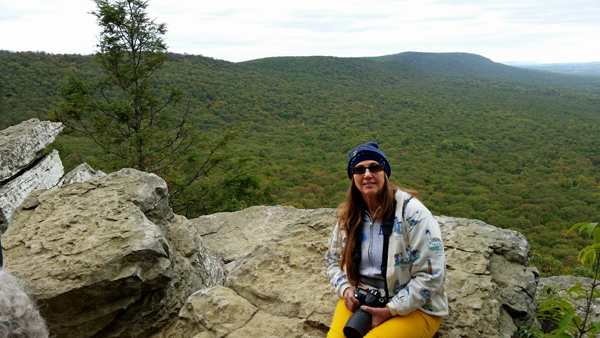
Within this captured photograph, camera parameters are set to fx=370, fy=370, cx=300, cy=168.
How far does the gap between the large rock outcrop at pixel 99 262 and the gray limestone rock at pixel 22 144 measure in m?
1.07

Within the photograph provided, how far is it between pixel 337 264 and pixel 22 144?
4861mm

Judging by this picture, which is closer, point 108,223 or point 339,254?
point 339,254

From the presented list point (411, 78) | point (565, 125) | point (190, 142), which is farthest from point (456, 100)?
point (190, 142)

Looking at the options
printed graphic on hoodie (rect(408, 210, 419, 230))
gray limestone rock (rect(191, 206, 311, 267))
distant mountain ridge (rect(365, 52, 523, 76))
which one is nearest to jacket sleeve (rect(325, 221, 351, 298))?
printed graphic on hoodie (rect(408, 210, 419, 230))

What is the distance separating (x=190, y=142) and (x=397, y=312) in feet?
36.8

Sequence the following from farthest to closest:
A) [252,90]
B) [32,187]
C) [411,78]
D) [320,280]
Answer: [411,78] → [252,90] → [32,187] → [320,280]

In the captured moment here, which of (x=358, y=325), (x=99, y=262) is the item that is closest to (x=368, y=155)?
(x=358, y=325)

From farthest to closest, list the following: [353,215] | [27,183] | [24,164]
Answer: [24,164]
[27,183]
[353,215]

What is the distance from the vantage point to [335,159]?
34.1m

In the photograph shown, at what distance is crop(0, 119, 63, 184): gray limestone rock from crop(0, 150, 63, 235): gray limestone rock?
0.11 m

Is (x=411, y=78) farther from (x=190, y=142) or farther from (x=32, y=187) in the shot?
(x=32, y=187)

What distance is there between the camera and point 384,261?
2307mm

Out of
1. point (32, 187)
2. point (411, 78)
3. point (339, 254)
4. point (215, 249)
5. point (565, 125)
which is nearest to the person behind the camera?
point (339, 254)

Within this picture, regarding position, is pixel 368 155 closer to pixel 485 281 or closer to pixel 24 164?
pixel 485 281
